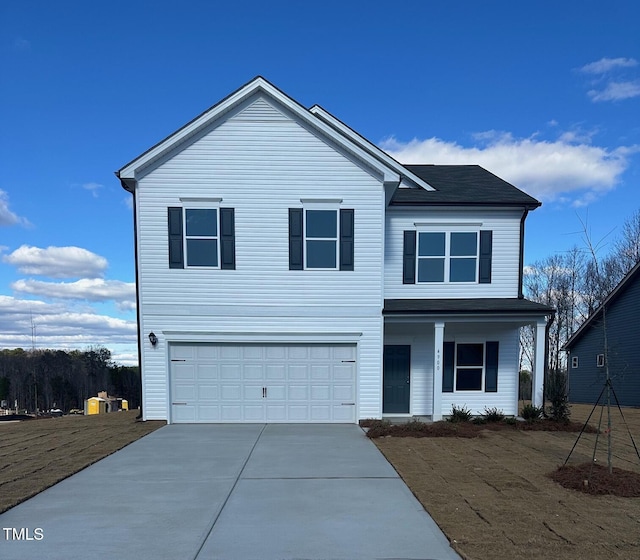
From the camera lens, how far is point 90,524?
4.64 m

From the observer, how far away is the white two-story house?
1050 cm

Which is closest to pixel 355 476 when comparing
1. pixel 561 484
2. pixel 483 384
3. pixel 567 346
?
pixel 561 484

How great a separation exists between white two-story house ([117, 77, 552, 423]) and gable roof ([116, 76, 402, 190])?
3 cm

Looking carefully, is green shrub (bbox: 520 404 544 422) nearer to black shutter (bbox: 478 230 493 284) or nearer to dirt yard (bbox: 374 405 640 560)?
dirt yard (bbox: 374 405 640 560)

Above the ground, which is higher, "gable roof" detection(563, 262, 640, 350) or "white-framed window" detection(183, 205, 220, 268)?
"white-framed window" detection(183, 205, 220, 268)

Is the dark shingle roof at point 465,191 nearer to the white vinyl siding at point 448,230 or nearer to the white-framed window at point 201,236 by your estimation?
the white vinyl siding at point 448,230

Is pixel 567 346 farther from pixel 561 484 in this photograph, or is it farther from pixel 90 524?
pixel 90 524

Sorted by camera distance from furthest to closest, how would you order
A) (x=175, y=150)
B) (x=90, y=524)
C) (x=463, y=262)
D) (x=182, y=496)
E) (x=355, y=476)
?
1. (x=463, y=262)
2. (x=175, y=150)
3. (x=355, y=476)
4. (x=182, y=496)
5. (x=90, y=524)

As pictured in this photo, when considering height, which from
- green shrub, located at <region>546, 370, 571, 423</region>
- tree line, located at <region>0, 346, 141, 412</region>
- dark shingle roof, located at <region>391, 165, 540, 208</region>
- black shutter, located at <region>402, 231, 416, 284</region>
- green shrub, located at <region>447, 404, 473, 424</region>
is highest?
dark shingle roof, located at <region>391, 165, 540, 208</region>

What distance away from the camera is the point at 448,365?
11.9 metres

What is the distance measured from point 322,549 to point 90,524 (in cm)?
271

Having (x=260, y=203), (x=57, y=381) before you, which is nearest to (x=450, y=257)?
(x=260, y=203)

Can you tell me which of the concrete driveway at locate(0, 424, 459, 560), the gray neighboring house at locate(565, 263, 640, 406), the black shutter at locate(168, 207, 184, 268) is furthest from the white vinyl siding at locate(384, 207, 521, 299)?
the gray neighboring house at locate(565, 263, 640, 406)

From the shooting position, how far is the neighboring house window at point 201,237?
34.4 ft
